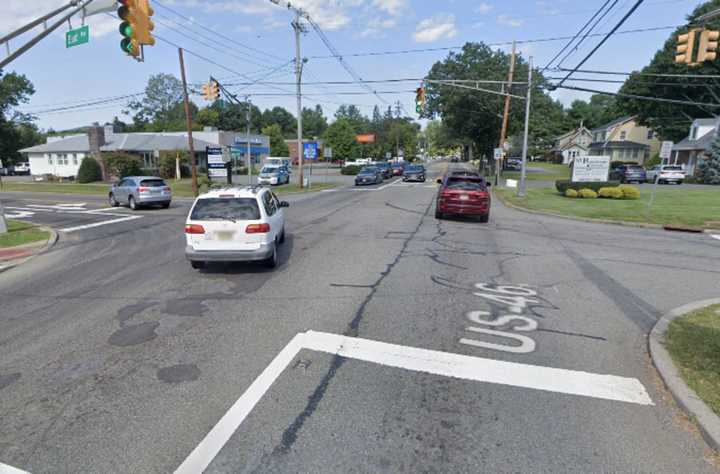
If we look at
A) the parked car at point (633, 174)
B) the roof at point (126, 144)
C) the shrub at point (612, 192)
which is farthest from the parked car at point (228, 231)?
the roof at point (126, 144)

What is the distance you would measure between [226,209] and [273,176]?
28.5 m

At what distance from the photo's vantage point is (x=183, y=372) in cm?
437

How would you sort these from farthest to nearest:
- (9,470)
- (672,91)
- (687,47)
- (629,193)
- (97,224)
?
1. (672,91)
2. (629,193)
3. (97,224)
4. (687,47)
5. (9,470)

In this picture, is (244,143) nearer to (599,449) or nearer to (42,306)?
(42,306)

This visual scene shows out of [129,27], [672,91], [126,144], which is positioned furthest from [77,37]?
[672,91]

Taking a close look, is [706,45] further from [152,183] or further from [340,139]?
[340,139]

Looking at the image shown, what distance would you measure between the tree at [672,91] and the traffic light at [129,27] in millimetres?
54902

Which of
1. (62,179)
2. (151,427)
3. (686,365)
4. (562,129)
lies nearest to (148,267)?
(151,427)

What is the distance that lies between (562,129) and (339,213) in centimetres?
10475

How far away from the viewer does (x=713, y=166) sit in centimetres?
3538

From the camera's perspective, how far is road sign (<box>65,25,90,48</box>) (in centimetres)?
1006

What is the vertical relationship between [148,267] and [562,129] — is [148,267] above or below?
below

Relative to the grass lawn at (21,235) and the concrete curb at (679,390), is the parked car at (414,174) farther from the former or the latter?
the concrete curb at (679,390)

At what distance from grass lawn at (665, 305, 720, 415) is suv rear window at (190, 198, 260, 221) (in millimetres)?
6585
